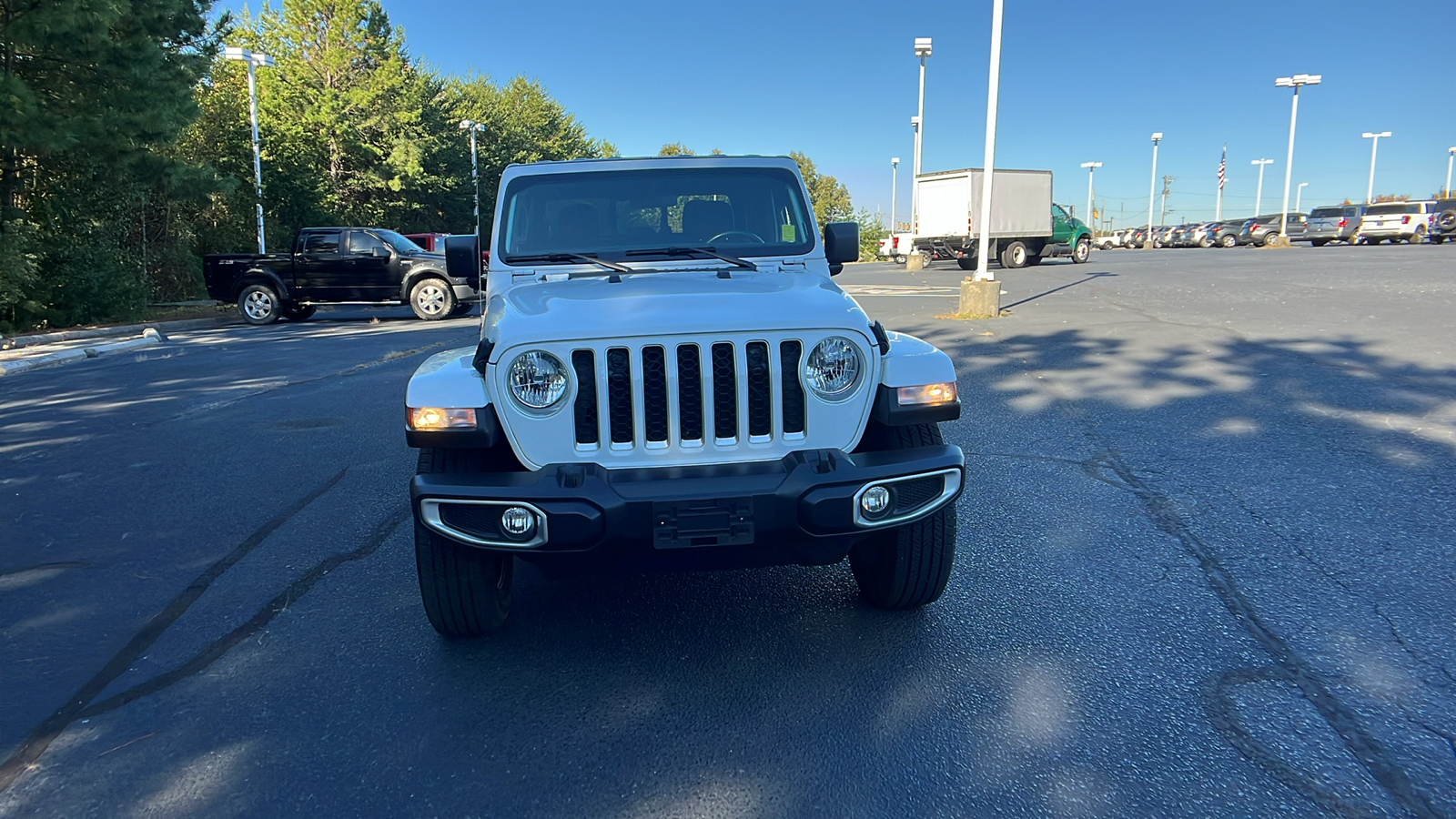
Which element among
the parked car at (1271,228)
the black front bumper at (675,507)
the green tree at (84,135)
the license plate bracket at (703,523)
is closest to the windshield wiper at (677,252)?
the black front bumper at (675,507)

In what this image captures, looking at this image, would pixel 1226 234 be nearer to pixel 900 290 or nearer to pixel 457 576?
pixel 900 290

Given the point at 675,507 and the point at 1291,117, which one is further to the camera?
the point at 1291,117

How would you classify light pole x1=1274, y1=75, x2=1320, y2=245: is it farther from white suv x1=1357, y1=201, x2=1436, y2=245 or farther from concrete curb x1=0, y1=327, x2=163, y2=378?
concrete curb x1=0, y1=327, x2=163, y2=378

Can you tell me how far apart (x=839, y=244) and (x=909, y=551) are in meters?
1.92

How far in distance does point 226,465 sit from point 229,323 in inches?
546

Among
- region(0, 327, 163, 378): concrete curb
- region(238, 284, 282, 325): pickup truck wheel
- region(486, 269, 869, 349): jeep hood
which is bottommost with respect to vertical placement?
region(0, 327, 163, 378): concrete curb

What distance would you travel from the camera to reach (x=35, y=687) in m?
3.24

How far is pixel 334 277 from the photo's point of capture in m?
18.1

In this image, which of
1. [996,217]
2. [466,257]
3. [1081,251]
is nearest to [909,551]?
[466,257]

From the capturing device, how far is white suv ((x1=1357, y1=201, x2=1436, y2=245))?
4053 centimetres

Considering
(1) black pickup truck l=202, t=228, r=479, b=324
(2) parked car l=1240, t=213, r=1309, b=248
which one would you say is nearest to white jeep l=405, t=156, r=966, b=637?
(1) black pickup truck l=202, t=228, r=479, b=324

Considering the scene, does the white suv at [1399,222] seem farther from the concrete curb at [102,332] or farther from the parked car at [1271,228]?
the concrete curb at [102,332]

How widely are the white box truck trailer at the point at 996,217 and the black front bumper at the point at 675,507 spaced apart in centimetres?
2782

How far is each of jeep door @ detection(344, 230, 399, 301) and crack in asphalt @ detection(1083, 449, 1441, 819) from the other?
55.2 ft
